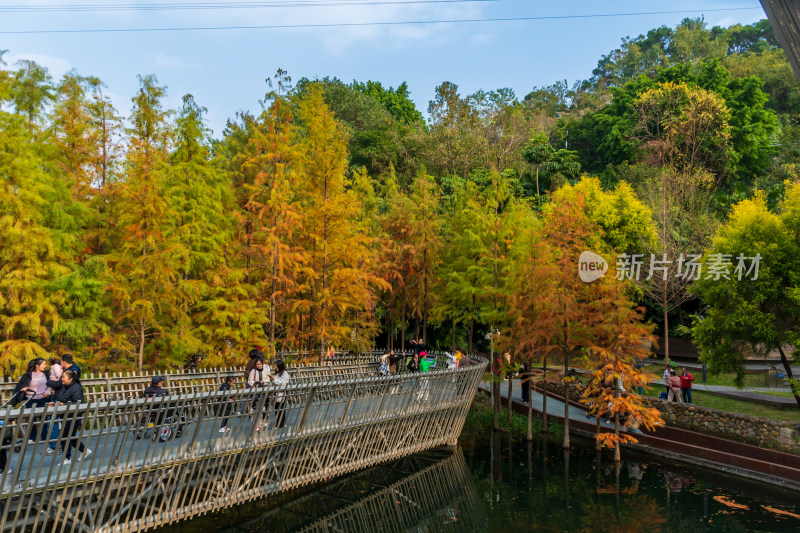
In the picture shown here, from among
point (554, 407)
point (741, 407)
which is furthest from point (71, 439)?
point (741, 407)

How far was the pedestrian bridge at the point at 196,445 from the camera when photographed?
844 cm

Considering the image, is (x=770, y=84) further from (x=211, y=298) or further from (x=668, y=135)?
(x=211, y=298)

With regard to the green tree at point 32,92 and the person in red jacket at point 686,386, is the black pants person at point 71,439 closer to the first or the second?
the green tree at point 32,92

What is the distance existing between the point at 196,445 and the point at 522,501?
27.9 ft

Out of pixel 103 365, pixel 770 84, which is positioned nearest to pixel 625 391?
pixel 103 365

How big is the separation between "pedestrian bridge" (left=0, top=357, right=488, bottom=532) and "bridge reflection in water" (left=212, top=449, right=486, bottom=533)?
0.74 m

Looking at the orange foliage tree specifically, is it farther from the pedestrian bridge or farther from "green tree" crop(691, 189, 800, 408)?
the pedestrian bridge

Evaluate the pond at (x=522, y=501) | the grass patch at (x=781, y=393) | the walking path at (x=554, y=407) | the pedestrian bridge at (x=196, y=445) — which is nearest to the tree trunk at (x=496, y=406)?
the walking path at (x=554, y=407)

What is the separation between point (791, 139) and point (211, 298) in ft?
161

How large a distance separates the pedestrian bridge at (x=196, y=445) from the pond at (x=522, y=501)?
82 centimetres

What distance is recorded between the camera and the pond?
1281cm

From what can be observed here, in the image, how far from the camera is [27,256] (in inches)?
591

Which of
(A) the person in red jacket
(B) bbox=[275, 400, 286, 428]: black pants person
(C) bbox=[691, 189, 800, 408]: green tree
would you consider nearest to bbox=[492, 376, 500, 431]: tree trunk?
(A) the person in red jacket

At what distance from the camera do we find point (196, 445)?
406 inches
